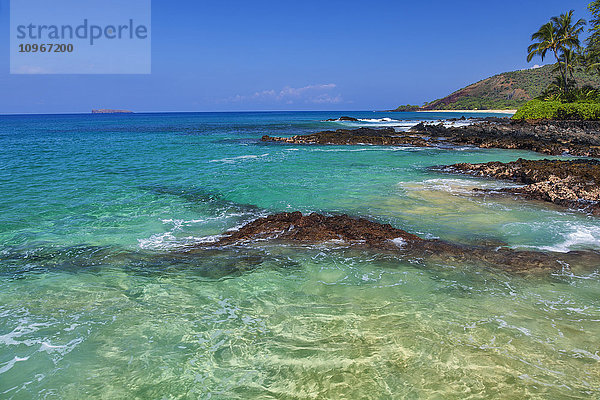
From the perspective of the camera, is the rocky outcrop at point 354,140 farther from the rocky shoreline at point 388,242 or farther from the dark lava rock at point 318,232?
the rocky shoreline at point 388,242

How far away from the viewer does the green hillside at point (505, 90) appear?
122m

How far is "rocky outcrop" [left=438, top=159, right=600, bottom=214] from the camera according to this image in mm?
12218

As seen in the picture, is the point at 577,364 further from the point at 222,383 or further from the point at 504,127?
the point at 504,127

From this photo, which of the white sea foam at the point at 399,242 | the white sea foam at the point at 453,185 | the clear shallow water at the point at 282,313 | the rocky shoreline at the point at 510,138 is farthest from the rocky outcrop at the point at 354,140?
the white sea foam at the point at 399,242

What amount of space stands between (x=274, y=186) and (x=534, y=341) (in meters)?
12.6

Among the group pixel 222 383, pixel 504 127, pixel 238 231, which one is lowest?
pixel 222 383

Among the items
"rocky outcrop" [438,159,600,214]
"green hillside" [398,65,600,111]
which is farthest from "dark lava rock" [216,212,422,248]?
"green hillside" [398,65,600,111]

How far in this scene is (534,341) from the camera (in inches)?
201

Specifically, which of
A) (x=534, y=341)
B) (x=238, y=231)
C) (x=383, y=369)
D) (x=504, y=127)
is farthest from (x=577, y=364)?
(x=504, y=127)

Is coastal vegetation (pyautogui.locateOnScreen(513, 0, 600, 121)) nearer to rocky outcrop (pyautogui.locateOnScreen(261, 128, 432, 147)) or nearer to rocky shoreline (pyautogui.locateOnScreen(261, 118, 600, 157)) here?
rocky shoreline (pyautogui.locateOnScreen(261, 118, 600, 157))

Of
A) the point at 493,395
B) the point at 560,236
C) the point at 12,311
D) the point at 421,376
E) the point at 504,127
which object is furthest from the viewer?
the point at 504,127

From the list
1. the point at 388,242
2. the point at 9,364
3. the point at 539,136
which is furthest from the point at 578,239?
the point at 539,136

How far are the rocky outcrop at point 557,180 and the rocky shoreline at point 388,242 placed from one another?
199 inches

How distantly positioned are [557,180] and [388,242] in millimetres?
9655
